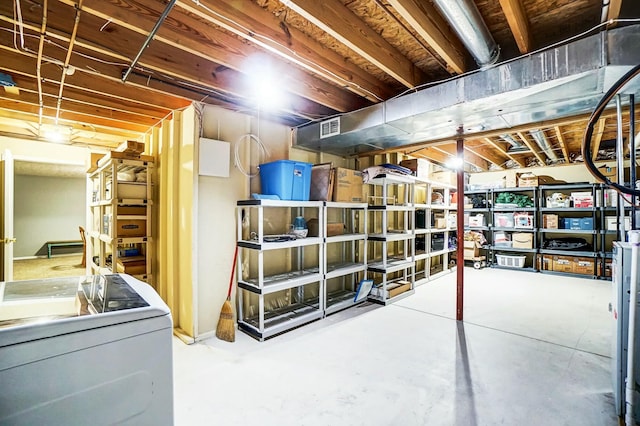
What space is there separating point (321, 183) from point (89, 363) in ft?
9.77

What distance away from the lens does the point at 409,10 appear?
5.74ft

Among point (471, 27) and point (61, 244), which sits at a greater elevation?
Result: point (471, 27)

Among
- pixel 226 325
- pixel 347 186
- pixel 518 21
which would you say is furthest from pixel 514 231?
pixel 226 325

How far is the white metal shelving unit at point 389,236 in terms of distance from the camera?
421 centimetres

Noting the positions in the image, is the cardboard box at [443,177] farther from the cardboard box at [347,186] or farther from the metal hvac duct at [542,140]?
the cardboard box at [347,186]

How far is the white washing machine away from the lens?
2.31 feet

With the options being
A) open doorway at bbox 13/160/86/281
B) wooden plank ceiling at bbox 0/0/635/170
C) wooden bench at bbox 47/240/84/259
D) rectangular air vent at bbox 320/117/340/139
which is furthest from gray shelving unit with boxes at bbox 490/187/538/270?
wooden bench at bbox 47/240/84/259

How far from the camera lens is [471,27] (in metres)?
1.84

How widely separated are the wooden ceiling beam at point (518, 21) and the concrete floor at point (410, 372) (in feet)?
7.99

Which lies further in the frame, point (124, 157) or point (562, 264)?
point (562, 264)

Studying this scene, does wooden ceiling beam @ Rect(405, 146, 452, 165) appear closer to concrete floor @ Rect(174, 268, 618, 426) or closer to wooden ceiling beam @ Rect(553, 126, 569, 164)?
wooden ceiling beam @ Rect(553, 126, 569, 164)

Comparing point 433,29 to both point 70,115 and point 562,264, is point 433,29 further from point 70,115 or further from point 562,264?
point 562,264

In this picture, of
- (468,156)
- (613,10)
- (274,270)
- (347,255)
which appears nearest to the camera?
(613,10)

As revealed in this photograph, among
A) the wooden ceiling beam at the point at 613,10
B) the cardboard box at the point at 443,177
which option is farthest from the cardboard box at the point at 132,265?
the cardboard box at the point at 443,177
